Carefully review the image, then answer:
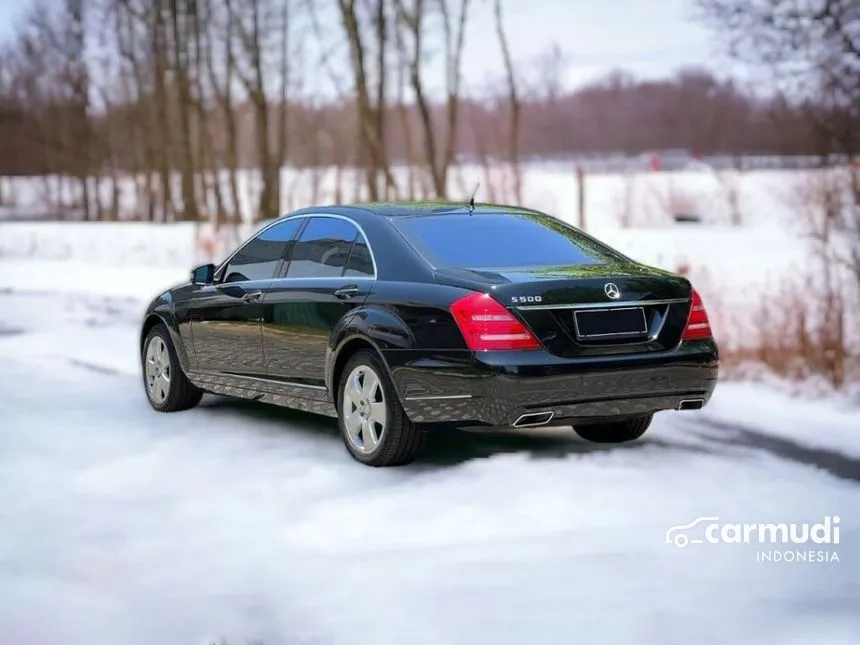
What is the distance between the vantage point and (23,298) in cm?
2339

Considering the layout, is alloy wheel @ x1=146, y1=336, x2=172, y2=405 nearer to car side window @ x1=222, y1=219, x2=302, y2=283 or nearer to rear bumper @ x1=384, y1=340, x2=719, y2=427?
car side window @ x1=222, y1=219, x2=302, y2=283

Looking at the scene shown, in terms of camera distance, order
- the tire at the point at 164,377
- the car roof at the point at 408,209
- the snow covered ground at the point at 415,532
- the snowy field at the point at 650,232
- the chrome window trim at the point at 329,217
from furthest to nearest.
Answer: the snowy field at the point at 650,232
the tire at the point at 164,377
the car roof at the point at 408,209
the chrome window trim at the point at 329,217
the snow covered ground at the point at 415,532

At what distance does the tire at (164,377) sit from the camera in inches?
415

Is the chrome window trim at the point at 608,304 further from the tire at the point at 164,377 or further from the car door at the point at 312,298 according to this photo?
the tire at the point at 164,377

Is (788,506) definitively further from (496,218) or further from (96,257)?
(96,257)

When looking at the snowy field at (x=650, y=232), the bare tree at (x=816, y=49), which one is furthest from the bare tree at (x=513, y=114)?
the bare tree at (x=816, y=49)

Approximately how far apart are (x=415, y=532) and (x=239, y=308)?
3401 mm

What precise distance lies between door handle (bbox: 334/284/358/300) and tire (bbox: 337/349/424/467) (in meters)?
0.36

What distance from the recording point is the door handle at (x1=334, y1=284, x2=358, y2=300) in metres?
8.21

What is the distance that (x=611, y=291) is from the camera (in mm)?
7480

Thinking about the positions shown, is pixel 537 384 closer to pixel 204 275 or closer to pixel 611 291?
pixel 611 291

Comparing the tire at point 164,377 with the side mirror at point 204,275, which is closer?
the side mirror at point 204,275

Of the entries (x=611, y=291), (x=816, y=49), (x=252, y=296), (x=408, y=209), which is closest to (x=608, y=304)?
(x=611, y=291)

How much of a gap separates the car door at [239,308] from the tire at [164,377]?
443 mm
